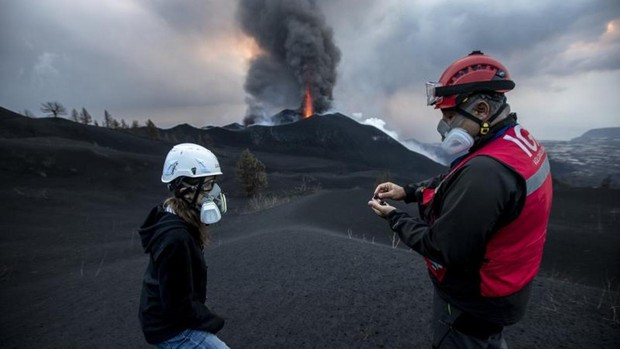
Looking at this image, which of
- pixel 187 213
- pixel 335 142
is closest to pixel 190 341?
pixel 187 213

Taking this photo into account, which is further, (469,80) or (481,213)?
(469,80)

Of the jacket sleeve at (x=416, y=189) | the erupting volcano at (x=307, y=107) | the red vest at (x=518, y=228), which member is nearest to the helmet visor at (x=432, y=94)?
the red vest at (x=518, y=228)

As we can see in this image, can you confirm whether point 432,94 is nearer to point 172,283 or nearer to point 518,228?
point 518,228

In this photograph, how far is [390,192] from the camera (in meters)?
2.57

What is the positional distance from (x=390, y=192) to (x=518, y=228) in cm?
103

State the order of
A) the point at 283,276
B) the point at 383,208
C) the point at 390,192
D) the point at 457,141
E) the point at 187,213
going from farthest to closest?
the point at 283,276 < the point at 390,192 < the point at 187,213 < the point at 383,208 < the point at 457,141

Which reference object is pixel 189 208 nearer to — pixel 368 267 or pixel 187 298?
pixel 187 298

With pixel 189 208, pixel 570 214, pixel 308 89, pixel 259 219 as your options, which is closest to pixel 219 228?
pixel 259 219

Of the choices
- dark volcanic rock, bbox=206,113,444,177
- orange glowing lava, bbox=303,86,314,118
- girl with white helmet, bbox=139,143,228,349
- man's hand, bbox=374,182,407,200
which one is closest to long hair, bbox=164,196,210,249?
girl with white helmet, bbox=139,143,228,349

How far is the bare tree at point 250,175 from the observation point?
73.7ft

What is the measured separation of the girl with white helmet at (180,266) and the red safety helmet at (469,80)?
156 centimetres

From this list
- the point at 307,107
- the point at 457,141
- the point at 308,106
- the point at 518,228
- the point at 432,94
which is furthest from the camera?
the point at 307,107

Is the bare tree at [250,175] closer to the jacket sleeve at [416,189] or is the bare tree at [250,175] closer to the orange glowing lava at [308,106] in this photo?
the jacket sleeve at [416,189]

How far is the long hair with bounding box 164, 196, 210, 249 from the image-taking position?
2.33 metres
